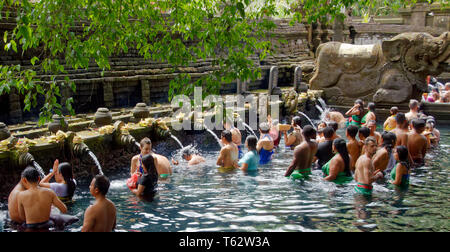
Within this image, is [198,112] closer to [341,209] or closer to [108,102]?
[108,102]

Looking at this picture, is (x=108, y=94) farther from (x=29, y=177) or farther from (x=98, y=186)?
(x=98, y=186)

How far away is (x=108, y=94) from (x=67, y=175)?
7716mm

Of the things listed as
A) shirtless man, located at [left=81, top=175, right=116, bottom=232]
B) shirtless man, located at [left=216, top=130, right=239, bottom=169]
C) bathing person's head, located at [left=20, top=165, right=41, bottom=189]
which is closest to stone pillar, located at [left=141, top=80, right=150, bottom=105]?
shirtless man, located at [left=216, top=130, right=239, bottom=169]

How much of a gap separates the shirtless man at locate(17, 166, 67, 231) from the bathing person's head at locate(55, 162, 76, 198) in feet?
3.87

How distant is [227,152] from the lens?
9688 millimetres

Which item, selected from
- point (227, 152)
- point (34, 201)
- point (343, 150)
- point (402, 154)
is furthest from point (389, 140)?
point (34, 201)

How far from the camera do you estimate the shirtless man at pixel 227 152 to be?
9.67m

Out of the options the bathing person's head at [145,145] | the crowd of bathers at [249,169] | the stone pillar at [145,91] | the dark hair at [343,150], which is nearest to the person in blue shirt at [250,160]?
the crowd of bathers at [249,169]

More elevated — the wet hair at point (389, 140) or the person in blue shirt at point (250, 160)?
the wet hair at point (389, 140)

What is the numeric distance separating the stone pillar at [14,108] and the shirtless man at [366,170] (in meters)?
8.70

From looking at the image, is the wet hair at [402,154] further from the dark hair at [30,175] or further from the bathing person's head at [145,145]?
the dark hair at [30,175]

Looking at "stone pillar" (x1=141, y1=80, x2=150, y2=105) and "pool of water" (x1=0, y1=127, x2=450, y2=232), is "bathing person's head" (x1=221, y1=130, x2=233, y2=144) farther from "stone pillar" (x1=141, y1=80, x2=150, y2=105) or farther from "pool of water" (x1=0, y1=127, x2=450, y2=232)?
"stone pillar" (x1=141, y1=80, x2=150, y2=105)

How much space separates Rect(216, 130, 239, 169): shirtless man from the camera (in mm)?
9672
